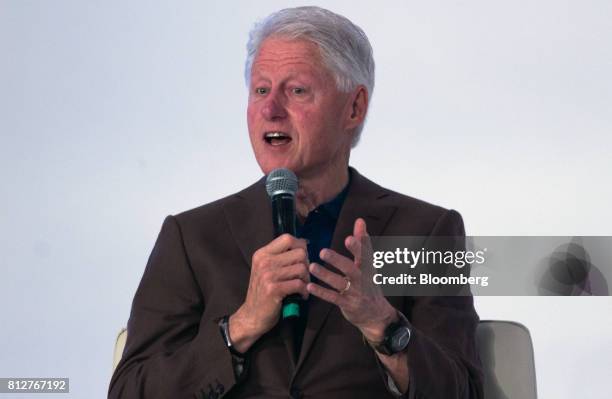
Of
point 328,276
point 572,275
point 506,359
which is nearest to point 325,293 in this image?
point 328,276

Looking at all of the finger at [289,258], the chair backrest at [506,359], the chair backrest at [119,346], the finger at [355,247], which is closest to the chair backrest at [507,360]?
the chair backrest at [506,359]

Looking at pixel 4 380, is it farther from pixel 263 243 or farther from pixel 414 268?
pixel 414 268

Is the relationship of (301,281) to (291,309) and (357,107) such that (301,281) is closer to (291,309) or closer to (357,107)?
(291,309)

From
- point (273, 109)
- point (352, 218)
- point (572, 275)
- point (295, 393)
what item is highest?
point (273, 109)

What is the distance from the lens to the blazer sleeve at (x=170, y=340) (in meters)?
1.79

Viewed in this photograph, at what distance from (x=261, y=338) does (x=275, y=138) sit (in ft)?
1.45

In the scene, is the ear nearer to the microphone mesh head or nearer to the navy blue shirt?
the navy blue shirt

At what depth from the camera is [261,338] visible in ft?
6.13

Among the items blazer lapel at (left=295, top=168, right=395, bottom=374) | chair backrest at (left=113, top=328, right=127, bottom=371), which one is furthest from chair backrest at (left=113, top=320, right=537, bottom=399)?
chair backrest at (left=113, top=328, right=127, bottom=371)

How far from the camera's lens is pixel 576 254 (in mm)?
2840

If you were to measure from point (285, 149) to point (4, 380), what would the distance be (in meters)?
1.27

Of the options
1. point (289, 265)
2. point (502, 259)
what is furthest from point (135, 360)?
point (502, 259)

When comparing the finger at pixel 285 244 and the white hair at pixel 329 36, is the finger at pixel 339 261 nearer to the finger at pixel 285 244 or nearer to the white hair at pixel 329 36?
the finger at pixel 285 244

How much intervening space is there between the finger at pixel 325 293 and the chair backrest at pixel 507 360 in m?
0.53
